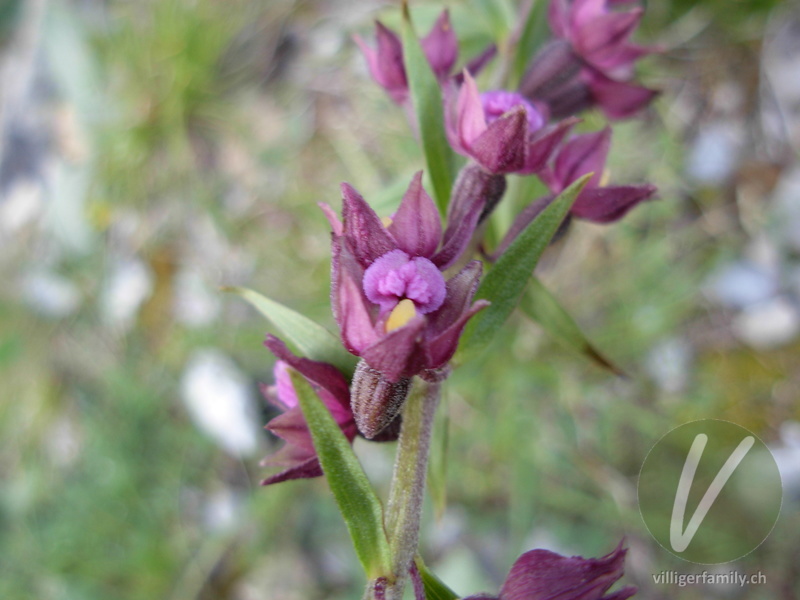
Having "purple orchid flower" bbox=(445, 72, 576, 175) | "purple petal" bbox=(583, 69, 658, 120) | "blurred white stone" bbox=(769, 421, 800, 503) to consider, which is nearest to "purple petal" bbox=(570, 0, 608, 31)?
"purple petal" bbox=(583, 69, 658, 120)

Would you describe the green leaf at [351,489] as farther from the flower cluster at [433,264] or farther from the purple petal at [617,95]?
the purple petal at [617,95]

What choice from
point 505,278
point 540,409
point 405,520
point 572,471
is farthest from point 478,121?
point 572,471

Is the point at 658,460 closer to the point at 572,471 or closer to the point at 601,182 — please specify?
the point at 572,471

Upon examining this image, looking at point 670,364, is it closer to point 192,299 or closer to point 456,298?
point 456,298

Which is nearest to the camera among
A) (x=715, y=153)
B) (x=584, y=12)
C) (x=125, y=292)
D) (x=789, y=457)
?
(x=584, y=12)

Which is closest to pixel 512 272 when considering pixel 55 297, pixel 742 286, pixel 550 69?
pixel 550 69

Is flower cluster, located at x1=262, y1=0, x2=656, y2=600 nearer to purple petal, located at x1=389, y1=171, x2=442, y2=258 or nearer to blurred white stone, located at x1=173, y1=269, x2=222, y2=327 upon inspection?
purple petal, located at x1=389, y1=171, x2=442, y2=258
